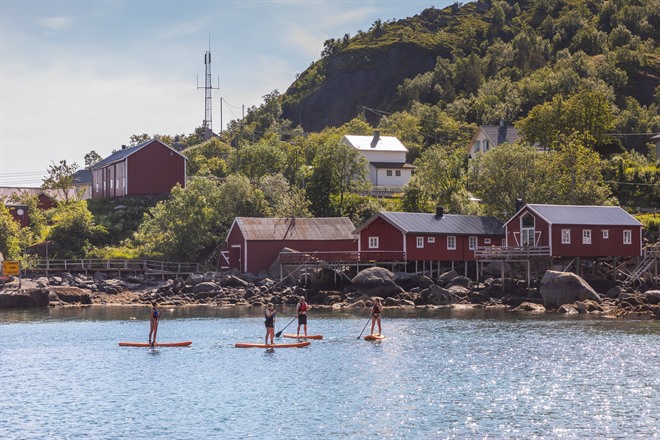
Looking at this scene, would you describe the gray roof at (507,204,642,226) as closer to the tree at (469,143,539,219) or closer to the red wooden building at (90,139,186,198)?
the tree at (469,143,539,219)

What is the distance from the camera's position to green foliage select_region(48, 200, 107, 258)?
90.6m

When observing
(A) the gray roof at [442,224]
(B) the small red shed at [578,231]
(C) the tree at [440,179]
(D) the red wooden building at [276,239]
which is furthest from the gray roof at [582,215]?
(C) the tree at [440,179]

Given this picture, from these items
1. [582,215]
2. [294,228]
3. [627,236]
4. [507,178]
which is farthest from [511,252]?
[294,228]

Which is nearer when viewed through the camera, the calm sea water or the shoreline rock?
the calm sea water

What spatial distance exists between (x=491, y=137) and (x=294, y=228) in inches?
1579

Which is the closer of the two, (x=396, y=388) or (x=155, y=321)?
(x=396, y=388)

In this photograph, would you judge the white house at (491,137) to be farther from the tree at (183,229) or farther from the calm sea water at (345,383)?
the calm sea water at (345,383)

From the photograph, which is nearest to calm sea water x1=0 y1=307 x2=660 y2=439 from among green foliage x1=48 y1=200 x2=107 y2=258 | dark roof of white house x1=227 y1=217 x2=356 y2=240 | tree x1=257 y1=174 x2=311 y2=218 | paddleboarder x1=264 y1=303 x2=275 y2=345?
paddleboarder x1=264 y1=303 x2=275 y2=345

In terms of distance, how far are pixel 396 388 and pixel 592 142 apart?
71.7 metres

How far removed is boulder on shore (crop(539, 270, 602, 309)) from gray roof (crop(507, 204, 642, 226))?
687 centimetres

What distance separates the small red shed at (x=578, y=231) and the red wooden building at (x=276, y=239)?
57.2 ft

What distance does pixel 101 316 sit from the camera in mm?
64875

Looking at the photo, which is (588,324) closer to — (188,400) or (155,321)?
(155,321)

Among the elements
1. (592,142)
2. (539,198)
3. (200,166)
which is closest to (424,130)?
(200,166)
